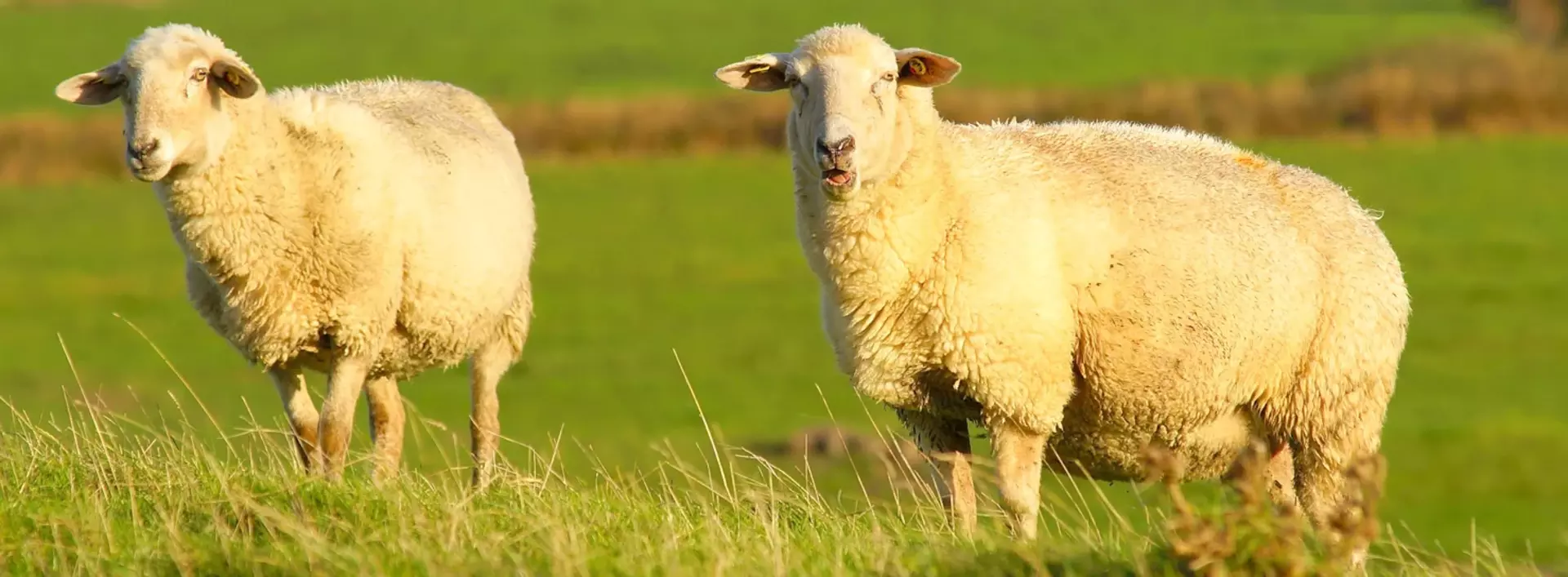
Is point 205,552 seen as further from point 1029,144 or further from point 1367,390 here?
point 1367,390

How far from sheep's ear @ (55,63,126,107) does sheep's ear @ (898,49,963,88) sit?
3019 mm

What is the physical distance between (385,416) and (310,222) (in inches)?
57.1

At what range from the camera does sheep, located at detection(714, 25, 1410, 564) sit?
A: 677cm

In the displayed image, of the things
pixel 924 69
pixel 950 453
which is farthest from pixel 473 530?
pixel 924 69

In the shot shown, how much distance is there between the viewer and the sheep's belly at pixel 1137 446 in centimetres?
723

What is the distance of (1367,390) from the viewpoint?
301 inches

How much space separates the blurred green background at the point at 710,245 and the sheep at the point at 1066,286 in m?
0.86

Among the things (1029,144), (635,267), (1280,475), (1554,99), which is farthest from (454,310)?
(1554,99)

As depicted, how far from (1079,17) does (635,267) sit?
31.6 m

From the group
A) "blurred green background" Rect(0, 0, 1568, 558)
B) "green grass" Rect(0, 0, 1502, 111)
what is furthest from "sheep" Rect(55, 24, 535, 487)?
"green grass" Rect(0, 0, 1502, 111)

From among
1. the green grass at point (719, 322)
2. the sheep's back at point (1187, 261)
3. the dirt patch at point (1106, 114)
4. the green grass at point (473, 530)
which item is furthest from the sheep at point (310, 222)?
the dirt patch at point (1106, 114)

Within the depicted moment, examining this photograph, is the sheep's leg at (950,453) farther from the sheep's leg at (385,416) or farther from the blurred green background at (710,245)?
the sheep's leg at (385,416)

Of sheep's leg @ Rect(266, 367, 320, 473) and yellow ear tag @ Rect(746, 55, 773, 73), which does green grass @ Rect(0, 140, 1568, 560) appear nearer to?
sheep's leg @ Rect(266, 367, 320, 473)

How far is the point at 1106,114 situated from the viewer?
1511 inches
